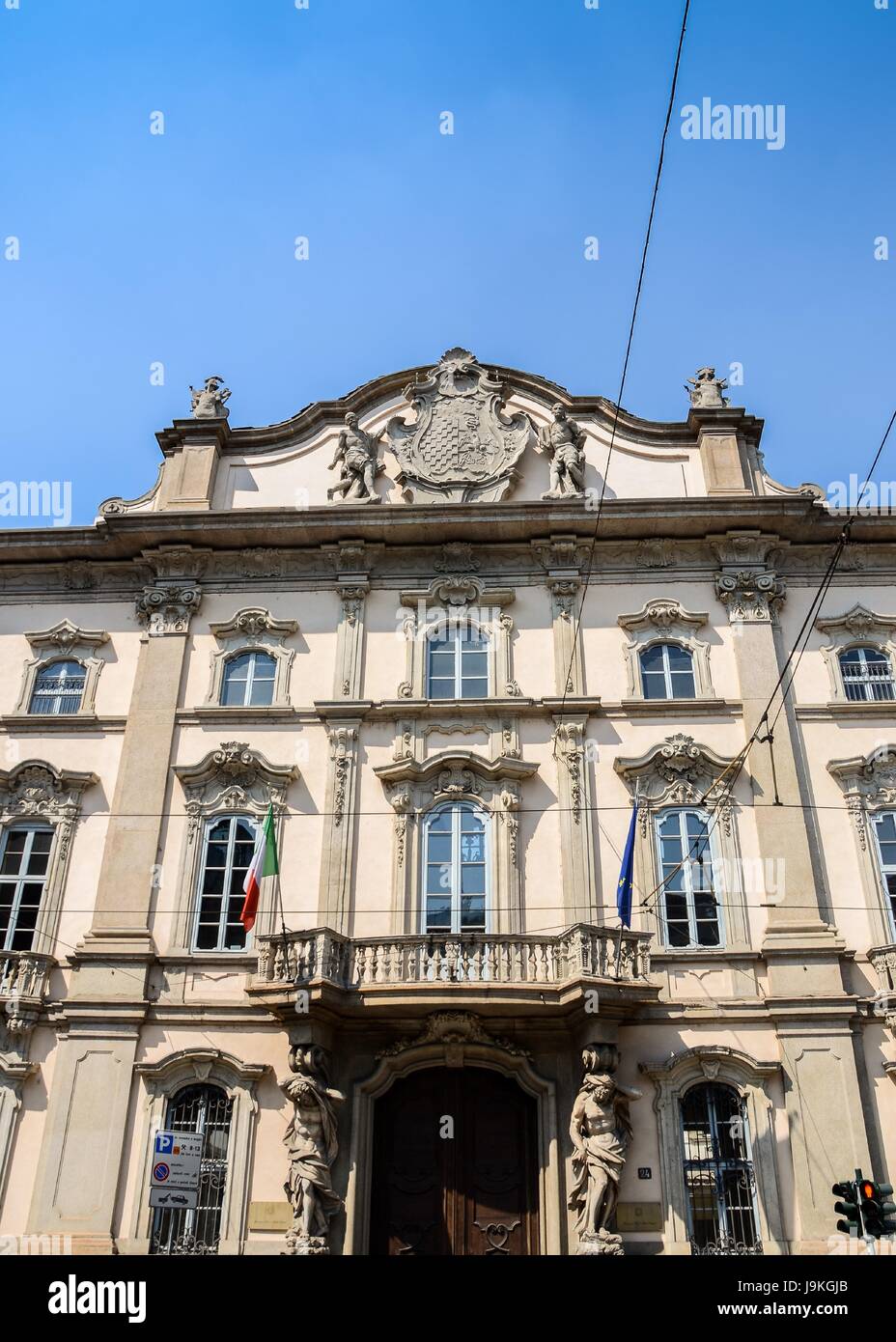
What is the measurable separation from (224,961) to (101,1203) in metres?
3.70

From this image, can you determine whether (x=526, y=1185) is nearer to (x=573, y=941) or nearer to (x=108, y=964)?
(x=573, y=941)

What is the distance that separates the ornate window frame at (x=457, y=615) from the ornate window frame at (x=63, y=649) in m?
5.68

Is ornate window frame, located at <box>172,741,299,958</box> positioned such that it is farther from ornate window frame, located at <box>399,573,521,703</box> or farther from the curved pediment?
the curved pediment

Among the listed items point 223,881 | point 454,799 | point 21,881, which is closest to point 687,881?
point 454,799

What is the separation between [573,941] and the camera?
54.6 feet

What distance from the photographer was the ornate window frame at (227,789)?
62.3ft

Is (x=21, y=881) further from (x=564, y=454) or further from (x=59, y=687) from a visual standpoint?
(x=564, y=454)

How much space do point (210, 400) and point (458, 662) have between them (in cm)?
793

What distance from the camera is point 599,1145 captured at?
15.8m

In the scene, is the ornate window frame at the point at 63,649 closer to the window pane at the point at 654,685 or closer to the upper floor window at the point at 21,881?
→ the upper floor window at the point at 21,881

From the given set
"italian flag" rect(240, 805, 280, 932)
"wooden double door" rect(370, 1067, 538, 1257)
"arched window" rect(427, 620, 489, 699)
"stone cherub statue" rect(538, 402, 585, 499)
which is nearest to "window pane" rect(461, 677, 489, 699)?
"arched window" rect(427, 620, 489, 699)

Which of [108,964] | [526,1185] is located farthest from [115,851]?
[526,1185]

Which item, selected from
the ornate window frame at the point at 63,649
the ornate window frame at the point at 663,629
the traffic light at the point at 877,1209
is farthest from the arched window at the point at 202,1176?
the ornate window frame at the point at 663,629

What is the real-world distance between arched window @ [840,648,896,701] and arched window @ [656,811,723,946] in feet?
12.6
